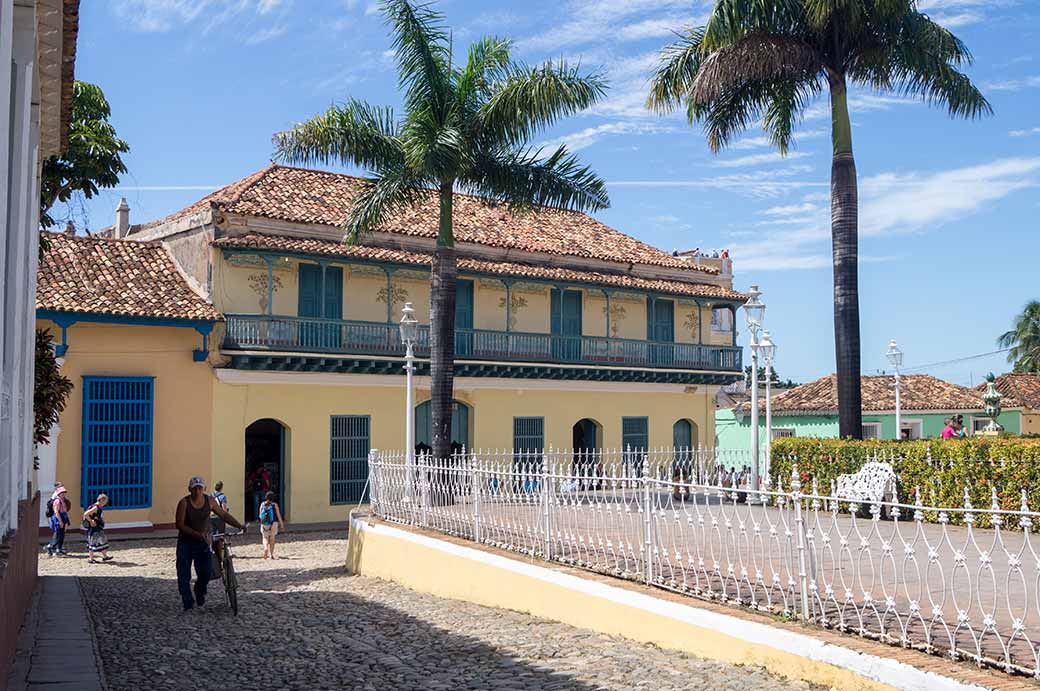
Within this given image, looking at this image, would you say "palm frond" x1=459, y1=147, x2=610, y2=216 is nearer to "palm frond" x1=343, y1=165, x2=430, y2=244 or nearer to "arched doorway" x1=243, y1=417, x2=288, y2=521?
"palm frond" x1=343, y1=165, x2=430, y2=244

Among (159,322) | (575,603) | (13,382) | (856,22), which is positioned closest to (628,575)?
(575,603)

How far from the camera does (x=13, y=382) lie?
6.91 metres

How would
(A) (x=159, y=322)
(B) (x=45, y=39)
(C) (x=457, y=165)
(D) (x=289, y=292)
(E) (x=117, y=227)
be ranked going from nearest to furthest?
(B) (x=45, y=39)
(C) (x=457, y=165)
(A) (x=159, y=322)
(D) (x=289, y=292)
(E) (x=117, y=227)

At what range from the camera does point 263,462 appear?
23.1m

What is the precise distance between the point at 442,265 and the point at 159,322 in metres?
6.73

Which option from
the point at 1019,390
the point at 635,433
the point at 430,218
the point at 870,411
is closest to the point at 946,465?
the point at 635,433

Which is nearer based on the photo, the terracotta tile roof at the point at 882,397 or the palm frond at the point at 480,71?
the palm frond at the point at 480,71

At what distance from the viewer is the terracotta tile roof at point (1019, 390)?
3881 cm

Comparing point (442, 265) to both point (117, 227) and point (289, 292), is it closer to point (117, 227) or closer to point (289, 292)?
point (289, 292)

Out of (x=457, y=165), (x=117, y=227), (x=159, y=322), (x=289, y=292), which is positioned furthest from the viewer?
(x=117, y=227)

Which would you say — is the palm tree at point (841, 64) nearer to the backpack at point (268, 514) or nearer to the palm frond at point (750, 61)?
the palm frond at point (750, 61)

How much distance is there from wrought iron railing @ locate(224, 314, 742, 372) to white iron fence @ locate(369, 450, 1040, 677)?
29.7ft

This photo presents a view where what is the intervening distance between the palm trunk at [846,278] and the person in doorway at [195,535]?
10662 millimetres

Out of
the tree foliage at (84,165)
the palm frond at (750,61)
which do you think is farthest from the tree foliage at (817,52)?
the tree foliage at (84,165)
